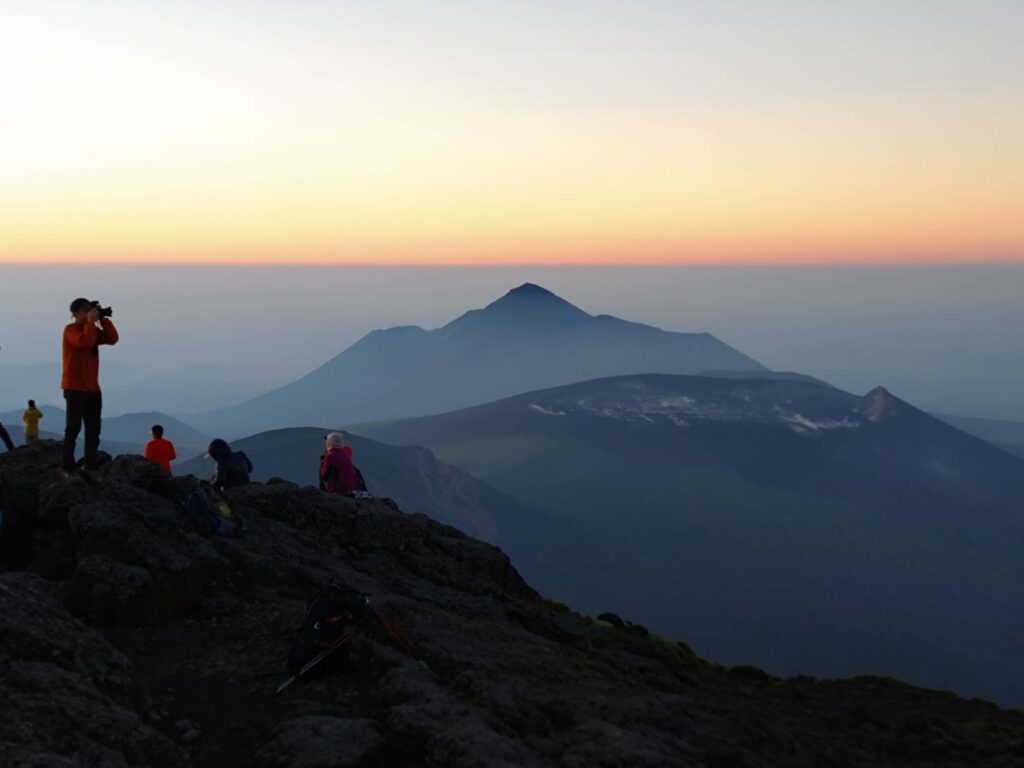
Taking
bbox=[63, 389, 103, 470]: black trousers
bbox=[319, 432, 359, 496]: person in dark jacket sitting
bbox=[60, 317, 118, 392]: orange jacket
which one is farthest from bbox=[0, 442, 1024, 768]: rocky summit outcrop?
bbox=[60, 317, 118, 392]: orange jacket

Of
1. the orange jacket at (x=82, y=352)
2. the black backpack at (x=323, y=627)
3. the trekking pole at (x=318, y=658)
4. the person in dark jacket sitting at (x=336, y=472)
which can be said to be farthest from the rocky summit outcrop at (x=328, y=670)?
the orange jacket at (x=82, y=352)

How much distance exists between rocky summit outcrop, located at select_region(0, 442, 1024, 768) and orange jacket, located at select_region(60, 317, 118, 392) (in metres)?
2.02

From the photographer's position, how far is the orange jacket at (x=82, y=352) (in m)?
16.8

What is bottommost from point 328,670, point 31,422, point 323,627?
point 328,670

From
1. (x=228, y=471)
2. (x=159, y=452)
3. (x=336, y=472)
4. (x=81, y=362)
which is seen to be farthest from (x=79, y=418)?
(x=336, y=472)

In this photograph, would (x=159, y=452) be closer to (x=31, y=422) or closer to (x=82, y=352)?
(x=82, y=352)

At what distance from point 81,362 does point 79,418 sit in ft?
3.86

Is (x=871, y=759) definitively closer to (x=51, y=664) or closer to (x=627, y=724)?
(x=627, y=724)

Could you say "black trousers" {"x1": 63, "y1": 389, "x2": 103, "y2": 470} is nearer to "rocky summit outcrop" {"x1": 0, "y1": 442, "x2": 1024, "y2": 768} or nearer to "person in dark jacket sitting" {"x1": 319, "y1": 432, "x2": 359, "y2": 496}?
"rocky summit outcrop" {"x1": 0, "y1": 442, "x2": 1024, "y2": 768}

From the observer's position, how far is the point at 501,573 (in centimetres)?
2303

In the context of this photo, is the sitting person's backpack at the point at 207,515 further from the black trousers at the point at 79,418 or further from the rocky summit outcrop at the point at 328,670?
the black trousers at the point at 79,418

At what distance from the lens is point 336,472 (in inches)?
947

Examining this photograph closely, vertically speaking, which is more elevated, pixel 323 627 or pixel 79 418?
pixel 79 418

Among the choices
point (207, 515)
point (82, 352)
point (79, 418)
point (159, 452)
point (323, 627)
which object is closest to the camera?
point (323, 627)
